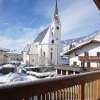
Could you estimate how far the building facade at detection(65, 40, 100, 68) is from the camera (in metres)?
22.4

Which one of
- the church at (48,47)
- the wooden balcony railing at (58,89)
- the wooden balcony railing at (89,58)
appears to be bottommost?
the wooden balcony railing at (58,89)

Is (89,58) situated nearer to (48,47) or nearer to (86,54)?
(86,54)

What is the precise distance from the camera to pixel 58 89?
2.57m

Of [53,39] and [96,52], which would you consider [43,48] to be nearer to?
[53,39]

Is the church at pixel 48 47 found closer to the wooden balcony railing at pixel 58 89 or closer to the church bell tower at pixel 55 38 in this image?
the church bell tower at pixel 55 38

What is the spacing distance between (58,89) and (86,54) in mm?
21360

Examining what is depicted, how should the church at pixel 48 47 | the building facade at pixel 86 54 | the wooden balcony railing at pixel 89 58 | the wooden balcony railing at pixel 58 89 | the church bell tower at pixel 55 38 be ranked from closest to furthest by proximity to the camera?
the wooden balcony railing at pixel 58 89
the wooden balcony railing at pixel 89 58
the building facade at pixel 86 54
the church at pixel 48 47
the church bell tower at pixel 55 38

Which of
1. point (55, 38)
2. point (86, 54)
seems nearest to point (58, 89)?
point (86, 54)

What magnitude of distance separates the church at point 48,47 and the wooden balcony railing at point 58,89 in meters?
53.7

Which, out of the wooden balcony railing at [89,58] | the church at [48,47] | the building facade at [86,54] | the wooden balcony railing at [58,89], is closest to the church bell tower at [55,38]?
the church at [48,47]

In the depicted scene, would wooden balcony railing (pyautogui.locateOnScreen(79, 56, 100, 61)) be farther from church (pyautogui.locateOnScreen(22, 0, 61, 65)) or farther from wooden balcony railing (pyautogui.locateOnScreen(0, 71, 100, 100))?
church (pyautogui.locateOnScreen(22, 0, 61, 65))

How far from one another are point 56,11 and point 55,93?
64.6 m

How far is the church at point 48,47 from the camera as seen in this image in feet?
194

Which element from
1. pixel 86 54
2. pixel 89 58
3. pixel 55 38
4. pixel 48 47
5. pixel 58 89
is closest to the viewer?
pixel 58 89
